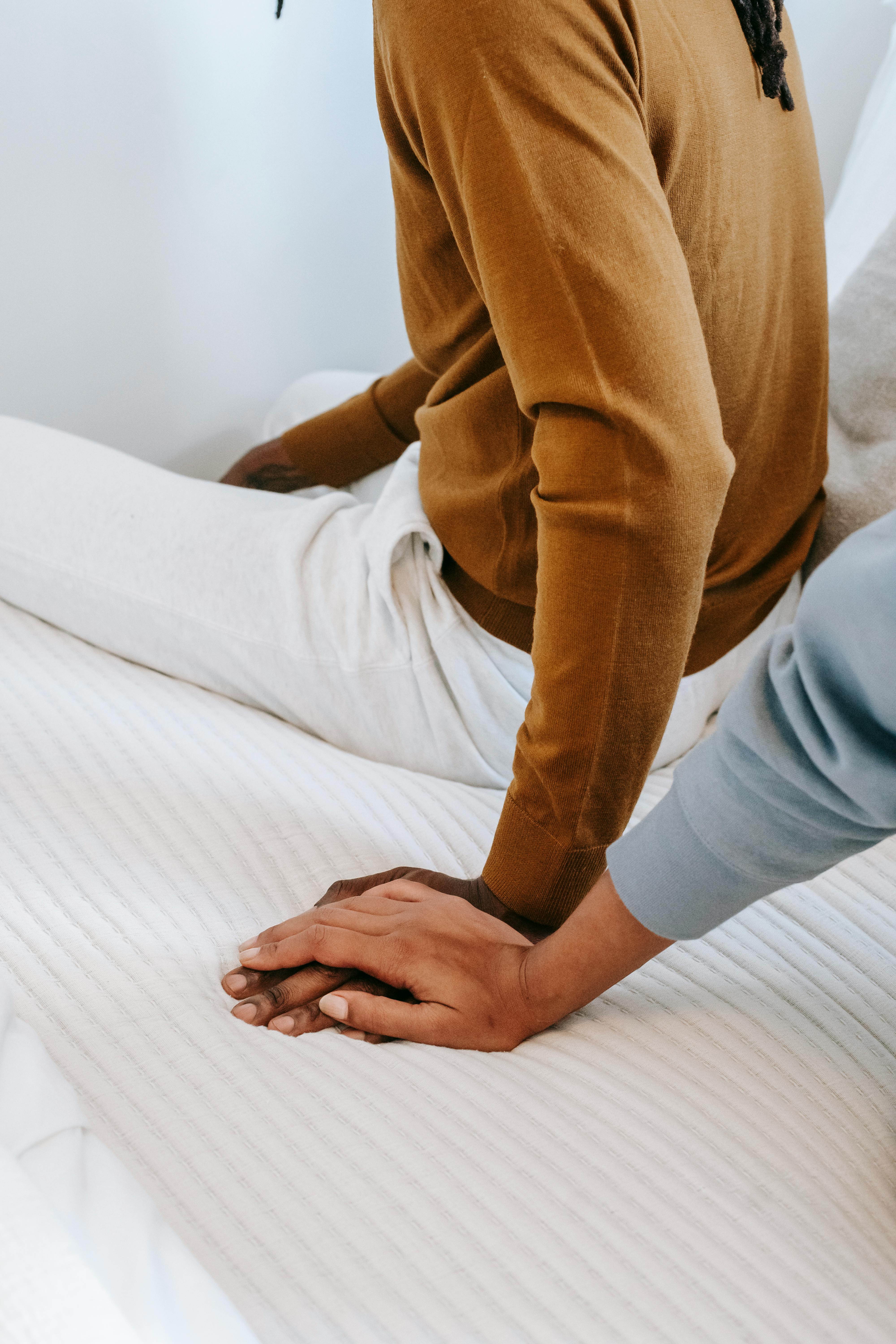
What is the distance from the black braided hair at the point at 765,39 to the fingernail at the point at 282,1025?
2.34 ft

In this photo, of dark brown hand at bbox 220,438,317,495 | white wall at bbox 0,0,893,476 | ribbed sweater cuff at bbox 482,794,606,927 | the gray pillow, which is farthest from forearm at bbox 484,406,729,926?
white wall at bbox 0,0,893,476

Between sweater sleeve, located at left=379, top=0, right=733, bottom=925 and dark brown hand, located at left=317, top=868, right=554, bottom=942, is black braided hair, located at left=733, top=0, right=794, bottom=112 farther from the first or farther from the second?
dark brown hand, located at left=317, top=868, right=554, bottom=942

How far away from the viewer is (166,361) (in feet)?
4.67

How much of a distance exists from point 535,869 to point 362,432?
2.20 feet

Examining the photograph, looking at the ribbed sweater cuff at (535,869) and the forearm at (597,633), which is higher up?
the forearm at (597,633)

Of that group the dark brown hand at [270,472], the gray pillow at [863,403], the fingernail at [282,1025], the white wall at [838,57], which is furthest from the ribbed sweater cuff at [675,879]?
→ the white wall at [838,57]

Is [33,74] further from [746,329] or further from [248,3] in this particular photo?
[746,329]

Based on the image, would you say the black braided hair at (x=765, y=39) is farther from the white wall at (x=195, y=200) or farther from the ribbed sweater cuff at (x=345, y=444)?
the white wall at (x=195, y=200)

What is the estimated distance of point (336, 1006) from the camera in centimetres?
58

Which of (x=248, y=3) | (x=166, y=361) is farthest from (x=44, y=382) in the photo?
(x=248, y=3)

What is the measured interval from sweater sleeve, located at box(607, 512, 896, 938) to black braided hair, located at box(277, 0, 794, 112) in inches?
18.7

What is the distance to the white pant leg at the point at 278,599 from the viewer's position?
81cm

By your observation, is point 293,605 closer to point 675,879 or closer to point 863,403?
point 675,879

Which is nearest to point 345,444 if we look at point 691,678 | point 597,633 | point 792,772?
point 691,678
